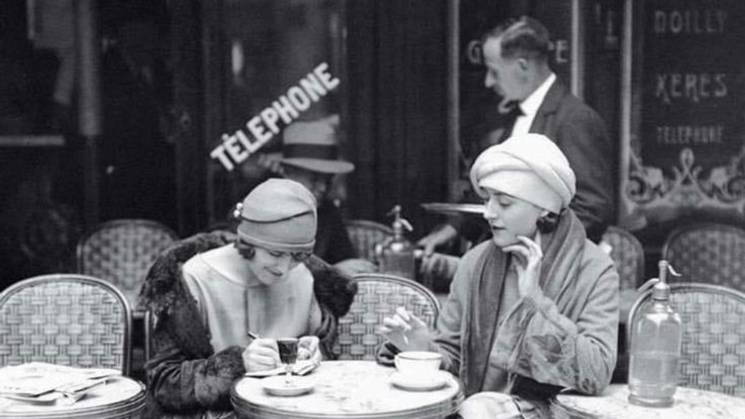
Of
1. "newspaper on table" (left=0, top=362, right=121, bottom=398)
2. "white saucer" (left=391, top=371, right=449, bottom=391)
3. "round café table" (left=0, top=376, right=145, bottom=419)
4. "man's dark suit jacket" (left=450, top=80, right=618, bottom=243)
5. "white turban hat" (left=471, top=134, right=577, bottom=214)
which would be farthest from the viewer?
"man's dark suit jacket" (left=450, top=80, right=618, bottom=243)

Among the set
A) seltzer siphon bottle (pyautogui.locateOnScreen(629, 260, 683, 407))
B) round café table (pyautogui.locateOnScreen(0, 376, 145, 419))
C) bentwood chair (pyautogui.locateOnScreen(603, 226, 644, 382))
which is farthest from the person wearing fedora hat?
seltzer siphon bottle (pyautogui.locateOnScreen(629, 260, 683, 407))

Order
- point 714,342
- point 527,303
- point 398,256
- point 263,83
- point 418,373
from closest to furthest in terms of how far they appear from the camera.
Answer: point 418,373, point 527,303, point 714,342, point 398,256, point 263,83

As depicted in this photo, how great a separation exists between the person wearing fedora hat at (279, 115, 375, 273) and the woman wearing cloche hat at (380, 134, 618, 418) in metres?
1.88

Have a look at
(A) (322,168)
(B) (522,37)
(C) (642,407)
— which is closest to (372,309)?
(A) (322,168)

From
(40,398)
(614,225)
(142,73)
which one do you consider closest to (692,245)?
(614,225)

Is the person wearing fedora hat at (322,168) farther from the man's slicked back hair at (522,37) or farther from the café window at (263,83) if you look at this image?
the man's slicked back hair at (522,37)

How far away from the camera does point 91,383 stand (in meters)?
3.51

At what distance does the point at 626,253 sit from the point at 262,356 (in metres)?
2.76

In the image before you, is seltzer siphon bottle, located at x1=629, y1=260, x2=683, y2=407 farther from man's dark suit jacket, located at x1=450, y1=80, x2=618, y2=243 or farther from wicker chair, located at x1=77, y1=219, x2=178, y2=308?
wicker chair, located at x1=77, y1=219, x2=178, y2=308

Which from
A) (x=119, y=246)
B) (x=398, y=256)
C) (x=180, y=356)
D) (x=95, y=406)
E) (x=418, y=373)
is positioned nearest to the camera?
(x=95, y=406)

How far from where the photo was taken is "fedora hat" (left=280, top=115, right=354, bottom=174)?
19.4 ft

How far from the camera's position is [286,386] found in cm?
347

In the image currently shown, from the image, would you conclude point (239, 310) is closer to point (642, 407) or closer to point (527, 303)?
point (527, 303)

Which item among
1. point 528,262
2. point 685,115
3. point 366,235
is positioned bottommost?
point 366,235
